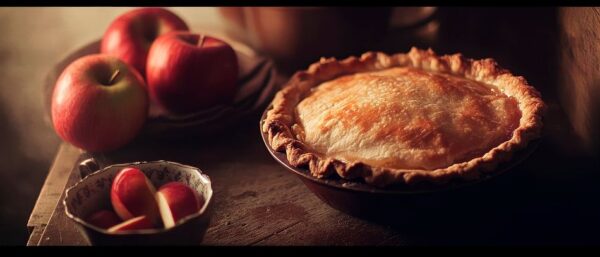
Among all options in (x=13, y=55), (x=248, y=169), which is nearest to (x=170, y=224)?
(x=248, y=169)

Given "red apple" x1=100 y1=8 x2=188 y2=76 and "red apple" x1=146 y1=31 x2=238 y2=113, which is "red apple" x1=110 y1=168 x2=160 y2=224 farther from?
"red apple" x1=100 y1=8 x2=188 y2=76

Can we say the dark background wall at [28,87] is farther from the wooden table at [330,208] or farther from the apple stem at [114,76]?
the apple stem at [114,76]

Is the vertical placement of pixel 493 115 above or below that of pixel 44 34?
above

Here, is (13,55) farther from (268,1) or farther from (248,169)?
(248,169)

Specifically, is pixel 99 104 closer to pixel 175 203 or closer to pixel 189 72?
pixel 189 72

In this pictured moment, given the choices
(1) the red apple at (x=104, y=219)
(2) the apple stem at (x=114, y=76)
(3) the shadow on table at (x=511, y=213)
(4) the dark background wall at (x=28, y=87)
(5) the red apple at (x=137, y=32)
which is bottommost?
(4) the dark background wall at (x=28, y=87)

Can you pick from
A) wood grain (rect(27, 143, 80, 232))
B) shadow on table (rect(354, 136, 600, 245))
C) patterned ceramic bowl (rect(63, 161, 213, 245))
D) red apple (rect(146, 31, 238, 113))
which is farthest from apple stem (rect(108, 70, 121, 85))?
shadow on table (rect(354, 136, 600, 245))

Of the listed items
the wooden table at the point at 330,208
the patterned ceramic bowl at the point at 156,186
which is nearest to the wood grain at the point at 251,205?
the wooden table at the point at 330,208

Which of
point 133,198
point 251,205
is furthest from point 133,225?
point 251,205
